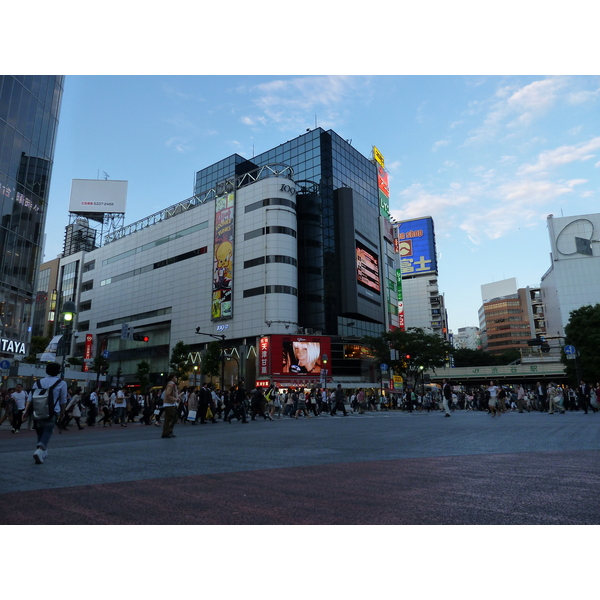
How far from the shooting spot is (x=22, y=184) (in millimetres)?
31625

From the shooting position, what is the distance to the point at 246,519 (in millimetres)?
4039

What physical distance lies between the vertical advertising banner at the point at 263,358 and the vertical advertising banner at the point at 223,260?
6.63 meters

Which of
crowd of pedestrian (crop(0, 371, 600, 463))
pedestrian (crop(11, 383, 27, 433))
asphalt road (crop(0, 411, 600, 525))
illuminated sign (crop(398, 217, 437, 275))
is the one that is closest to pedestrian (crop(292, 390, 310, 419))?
crowd of pedestrian (crop(0, 371, 600, 463))

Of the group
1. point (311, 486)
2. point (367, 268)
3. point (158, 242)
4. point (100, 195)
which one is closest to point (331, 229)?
point (367, 268)

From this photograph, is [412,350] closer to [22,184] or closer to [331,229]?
[331,229]

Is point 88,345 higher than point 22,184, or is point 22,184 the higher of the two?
point 22,184

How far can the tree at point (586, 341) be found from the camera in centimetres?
4766

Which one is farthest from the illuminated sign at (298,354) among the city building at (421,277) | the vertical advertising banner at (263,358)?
the city building at (421,277)

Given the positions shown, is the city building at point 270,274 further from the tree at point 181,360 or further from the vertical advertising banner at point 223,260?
the tree at point 181,360

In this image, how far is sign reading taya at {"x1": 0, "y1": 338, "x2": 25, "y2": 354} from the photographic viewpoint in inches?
1139

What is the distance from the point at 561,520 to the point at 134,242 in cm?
7874

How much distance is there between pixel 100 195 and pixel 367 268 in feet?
151

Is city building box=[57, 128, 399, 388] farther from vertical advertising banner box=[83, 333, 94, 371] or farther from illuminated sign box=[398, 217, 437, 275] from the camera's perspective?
illuminated sign box=[398, 217, 437, 275]

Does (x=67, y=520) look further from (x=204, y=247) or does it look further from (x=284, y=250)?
(x=204, y=247)
